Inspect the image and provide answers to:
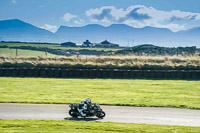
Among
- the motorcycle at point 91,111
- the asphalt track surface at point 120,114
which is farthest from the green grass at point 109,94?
the motorcycle at point 91,111

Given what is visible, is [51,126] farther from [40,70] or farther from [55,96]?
[40,70]

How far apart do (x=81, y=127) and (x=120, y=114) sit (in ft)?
12.8

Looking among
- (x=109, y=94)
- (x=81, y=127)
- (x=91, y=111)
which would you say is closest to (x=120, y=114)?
(x=91, y=111)

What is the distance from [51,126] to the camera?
1305 cm

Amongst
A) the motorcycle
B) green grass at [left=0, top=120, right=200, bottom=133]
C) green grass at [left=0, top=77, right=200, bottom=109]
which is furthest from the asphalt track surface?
green grass at [left=0, top=77, right=200, bottom=109]

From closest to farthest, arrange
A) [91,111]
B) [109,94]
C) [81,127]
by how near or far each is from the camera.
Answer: [81,127] < [91,111] < [109,94]

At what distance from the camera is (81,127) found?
12969 mm

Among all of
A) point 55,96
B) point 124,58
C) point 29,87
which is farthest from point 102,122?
point 124,58

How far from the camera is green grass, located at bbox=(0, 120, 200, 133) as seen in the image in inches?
492

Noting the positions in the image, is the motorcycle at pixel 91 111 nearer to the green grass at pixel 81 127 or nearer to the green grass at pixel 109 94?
the green grass at pixel 81 127

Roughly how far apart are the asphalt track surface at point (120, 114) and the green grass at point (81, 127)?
1087mm

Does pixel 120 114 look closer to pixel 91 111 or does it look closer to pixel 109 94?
pixel 91 111

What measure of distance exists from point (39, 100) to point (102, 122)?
23.0 feet

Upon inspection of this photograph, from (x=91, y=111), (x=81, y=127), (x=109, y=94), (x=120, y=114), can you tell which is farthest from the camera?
(x=109, y=94)
